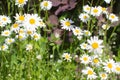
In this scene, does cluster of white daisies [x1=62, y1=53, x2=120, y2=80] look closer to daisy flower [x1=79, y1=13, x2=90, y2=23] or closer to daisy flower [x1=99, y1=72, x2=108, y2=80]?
daisy flower [x1=99, y1=72, x2=108, y2=80]

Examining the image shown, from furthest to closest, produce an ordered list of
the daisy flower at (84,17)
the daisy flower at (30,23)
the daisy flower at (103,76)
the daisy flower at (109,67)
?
the daisy flower at (84,17) < the daisy flower at (103,76) < the daisy flower at (109,67) < the daisy flower at (30,23)

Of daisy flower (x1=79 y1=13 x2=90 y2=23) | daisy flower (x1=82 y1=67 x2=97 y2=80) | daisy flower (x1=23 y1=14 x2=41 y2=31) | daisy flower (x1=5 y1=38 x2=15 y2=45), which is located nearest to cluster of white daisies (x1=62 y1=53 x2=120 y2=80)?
daisy flower (x1=82 y1=67 x2=97 y2=80)

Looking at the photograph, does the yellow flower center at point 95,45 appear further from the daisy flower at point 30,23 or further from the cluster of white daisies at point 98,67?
the daisy flower at point 30,23

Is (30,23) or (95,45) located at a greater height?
(30,23)

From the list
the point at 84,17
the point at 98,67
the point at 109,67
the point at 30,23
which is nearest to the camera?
the point at 30,23

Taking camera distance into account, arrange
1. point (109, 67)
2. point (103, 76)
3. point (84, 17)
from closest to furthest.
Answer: point (109, 67) < point (103, 76) < point (84, 17)

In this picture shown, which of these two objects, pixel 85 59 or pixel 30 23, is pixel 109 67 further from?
pixel 30 23

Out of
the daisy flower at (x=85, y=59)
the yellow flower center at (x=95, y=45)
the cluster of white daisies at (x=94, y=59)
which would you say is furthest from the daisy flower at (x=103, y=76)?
the yellow flower center at (x=95, y=45)

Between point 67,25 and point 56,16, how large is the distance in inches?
20.4

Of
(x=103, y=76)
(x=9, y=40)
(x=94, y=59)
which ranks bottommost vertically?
(x=103, y=76)

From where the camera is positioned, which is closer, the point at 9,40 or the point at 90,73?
the point at 90,73

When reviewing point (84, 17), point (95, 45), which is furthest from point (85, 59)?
point (84, 17)

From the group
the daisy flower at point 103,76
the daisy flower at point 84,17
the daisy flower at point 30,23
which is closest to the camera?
the daisy flower at point 30,23

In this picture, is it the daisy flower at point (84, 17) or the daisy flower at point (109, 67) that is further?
the daisy flower at point (84, 17)
